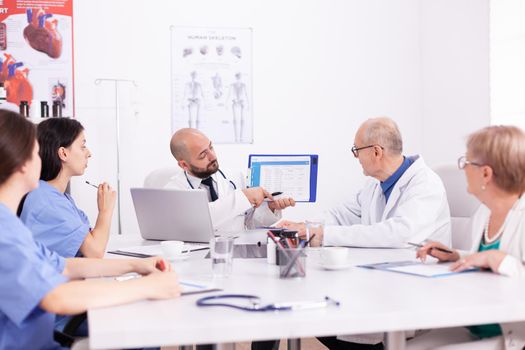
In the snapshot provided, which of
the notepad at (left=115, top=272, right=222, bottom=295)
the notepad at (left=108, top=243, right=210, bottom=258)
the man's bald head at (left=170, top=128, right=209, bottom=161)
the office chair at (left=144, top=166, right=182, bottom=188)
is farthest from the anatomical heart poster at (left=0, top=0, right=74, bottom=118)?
the notepad at (left=115, top=272, right=222, bottom=295)

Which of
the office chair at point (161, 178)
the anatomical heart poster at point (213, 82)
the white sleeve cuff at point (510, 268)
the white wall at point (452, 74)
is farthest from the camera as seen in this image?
the anatomical heart poster at point (213, 82)

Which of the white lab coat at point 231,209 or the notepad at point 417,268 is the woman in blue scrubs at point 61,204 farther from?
Result: the notepad at point 417,268

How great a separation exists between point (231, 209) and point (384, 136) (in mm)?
736

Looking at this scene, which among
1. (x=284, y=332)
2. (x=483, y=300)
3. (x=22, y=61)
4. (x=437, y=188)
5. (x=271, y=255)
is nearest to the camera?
(x=284, y=332)

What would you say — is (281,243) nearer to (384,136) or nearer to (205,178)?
(384,136)

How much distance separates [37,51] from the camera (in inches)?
166

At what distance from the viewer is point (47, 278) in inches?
49.6

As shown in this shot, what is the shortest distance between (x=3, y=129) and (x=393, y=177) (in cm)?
166

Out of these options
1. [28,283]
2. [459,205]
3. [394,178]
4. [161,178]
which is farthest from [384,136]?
Result: [28,283]

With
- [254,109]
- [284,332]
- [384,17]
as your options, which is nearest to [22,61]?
[254,109]

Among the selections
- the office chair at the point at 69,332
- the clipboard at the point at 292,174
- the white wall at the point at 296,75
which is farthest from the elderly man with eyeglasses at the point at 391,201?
the white wall at the point at 296,75

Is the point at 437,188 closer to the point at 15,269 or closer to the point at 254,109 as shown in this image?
the point at 15,269

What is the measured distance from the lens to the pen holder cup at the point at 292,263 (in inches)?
62.1

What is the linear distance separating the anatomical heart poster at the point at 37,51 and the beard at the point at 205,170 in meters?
1.54
